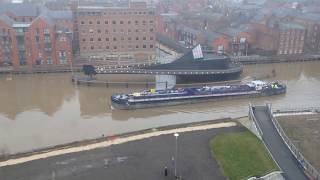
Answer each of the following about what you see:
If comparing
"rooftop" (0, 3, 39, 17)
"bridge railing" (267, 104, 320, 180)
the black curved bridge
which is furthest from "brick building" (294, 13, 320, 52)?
"rooftop" (0, 3, 39, 17)

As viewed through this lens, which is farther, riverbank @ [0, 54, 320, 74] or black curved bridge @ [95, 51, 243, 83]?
riverbank @ [0, 54, 320, 74]

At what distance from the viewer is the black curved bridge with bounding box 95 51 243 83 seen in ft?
174

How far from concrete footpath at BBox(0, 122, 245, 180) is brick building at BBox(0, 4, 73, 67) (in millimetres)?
33449

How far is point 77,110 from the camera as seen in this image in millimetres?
44281

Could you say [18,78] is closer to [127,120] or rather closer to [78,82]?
[78,82]

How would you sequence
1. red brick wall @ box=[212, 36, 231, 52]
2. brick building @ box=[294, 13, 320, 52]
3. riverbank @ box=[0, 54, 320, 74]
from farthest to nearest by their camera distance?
brick building @ box=[294, 13, 320, 52] → red brick wall @ box=[212, 36, 231, 52] → riverbank @ box=[0, 54, 320, 74]

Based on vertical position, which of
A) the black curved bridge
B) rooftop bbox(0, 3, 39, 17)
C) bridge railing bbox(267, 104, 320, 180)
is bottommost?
bridge railing bbox(267, 104, 320, 180)

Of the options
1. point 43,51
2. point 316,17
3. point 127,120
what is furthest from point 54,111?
point 316,17

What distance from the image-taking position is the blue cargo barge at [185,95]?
1725 inches

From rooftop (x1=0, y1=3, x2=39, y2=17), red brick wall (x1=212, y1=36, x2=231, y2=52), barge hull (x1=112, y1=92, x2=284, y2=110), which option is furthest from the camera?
rooftop (x1=0, y1=3, x2=39, y2=17)

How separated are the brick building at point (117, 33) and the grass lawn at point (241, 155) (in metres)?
36.4

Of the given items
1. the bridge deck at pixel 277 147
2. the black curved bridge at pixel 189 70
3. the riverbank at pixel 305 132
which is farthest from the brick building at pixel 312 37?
the bridge deck at pixel 277 147

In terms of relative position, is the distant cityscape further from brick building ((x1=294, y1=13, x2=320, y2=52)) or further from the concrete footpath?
the concrete footpath

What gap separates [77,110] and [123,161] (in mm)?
17475
